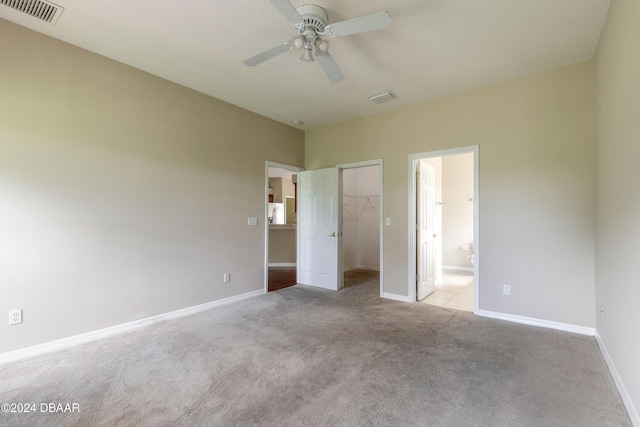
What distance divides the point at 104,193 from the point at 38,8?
157 centimetres

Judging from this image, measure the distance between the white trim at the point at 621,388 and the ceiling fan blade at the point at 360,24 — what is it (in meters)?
2.80

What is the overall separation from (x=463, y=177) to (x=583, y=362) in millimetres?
5155

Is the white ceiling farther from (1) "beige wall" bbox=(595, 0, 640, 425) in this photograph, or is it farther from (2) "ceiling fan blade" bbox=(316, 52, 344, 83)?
(1) "beige wall" bbox=(595, 0, 640, 425)

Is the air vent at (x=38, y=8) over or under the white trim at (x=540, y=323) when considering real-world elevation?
over

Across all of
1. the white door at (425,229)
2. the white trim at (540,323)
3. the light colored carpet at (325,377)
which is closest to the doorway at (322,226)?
the white door at (425,229)

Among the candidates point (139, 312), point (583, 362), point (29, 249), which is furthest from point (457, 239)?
point (29, 249)

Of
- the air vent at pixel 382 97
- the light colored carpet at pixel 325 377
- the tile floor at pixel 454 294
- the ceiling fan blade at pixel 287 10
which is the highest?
the air vent at pixel 382 97

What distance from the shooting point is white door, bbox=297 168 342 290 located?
187 inches

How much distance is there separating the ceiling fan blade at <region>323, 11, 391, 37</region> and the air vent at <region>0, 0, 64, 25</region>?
7.16ft

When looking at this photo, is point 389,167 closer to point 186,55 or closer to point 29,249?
point 186,55

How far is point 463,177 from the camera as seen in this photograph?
269 inches

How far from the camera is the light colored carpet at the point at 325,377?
1713mm

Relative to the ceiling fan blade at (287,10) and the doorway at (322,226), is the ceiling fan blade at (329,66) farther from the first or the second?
the doorway at (322,226)

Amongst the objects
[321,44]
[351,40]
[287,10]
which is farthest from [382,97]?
[287,10]
